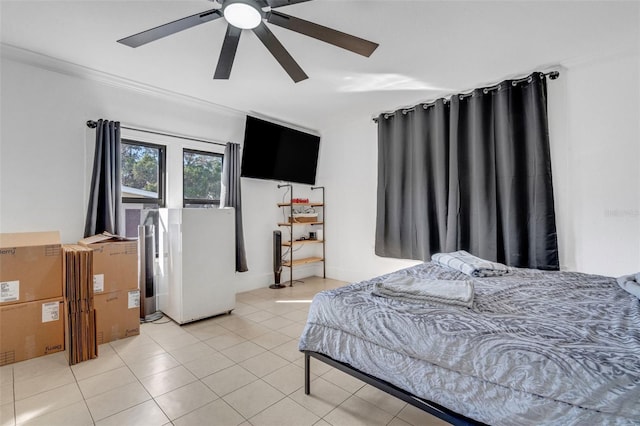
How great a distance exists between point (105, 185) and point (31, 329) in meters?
1.36

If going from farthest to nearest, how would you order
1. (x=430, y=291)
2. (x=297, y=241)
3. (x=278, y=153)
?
(x=297, y=241)
(x=278, y=153)
(x=430, y=291)

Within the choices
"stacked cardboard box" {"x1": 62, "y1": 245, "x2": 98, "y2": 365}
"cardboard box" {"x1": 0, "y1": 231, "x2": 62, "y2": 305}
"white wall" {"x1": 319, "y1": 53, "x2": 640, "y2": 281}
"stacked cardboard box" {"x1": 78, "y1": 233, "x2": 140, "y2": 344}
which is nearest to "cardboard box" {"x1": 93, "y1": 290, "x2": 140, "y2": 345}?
"stacked cardboard box" {"x1": 78, "y1": 233, "x2": 140, "y2": 344}

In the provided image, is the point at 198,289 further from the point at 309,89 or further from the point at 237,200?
the point at 309,89

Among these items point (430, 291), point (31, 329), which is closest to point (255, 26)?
point (430, 291)

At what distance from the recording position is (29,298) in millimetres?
2330

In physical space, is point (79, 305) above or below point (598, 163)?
below

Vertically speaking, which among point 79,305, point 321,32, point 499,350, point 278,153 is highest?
point 321,32

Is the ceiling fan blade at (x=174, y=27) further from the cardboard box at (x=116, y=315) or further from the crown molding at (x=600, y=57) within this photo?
the crown molding at (x=600, y=57)

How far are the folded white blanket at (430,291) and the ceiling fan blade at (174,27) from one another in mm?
1833

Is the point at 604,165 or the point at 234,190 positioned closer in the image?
the point at 604,165

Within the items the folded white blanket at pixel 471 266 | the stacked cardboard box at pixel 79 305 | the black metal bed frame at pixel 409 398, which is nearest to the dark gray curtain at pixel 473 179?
the folded white blanket at pixel 471 266

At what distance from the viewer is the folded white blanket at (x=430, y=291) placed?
1.55 meters

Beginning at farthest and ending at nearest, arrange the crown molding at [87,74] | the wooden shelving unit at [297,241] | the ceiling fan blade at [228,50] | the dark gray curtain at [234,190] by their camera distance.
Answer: the wooden shelving unit at [297,241] → the dark gray curtain at [234,190] → the crown molding at [87,74] → the ceiling fan blade at [228,50]

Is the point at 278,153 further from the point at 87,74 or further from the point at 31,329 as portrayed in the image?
the point at 31,329
